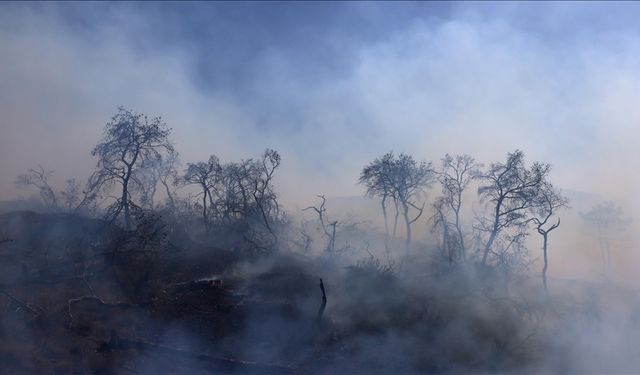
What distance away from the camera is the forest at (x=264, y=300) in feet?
75.2

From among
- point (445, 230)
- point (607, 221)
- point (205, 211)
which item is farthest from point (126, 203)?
point (607, 221)

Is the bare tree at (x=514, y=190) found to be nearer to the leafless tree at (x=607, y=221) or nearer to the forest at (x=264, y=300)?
the forest at (x=264, y=300)

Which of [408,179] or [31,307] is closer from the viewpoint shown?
[31,307]

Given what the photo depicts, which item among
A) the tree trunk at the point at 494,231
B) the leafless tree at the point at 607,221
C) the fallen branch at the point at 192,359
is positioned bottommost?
the fallen branch at the point at 192,359

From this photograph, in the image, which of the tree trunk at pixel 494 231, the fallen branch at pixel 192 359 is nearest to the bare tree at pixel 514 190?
the tree trunk at pixel 494 231

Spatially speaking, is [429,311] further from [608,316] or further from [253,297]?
[608,316]

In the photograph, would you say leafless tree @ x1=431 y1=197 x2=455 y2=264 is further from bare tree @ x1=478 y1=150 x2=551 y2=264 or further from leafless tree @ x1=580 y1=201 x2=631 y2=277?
leafless tree @ x1=580 y1=201 x2=631 y2=277

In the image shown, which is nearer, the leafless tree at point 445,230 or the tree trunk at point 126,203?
the tree trunk at point 126,203

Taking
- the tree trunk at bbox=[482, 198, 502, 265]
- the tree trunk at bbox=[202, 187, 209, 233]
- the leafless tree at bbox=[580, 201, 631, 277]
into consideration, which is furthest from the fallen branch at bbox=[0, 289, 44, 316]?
the leafless tree at bbox=[580, 201, 631, 277]

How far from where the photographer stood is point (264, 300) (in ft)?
91.5

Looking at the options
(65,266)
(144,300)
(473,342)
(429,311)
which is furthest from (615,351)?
(65,266)

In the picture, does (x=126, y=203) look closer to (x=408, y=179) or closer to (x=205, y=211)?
(x=205, y=211)

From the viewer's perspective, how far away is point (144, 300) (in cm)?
2606

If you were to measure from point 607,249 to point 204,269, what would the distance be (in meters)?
41.7
